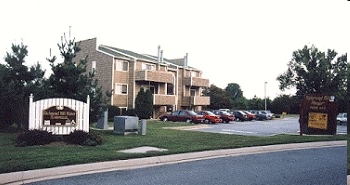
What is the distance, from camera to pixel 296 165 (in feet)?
19.4

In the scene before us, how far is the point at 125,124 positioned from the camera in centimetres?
1123

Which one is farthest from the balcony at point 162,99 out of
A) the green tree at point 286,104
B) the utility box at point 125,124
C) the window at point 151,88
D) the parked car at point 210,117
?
the parked car at point 210,117

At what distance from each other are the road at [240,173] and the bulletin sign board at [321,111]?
0.84m

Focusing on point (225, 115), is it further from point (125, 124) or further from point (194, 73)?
point (194, 73)

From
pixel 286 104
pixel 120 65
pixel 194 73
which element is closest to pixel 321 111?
pixel 286 104

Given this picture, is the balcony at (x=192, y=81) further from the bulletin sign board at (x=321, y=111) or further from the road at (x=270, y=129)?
→ the bulletin sign board at (x=321, y=111)

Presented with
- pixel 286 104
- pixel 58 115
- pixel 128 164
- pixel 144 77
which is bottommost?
pixel 128 164

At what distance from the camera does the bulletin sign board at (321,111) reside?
10.2 feet

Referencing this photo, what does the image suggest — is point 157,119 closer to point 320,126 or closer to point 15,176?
point 15,176

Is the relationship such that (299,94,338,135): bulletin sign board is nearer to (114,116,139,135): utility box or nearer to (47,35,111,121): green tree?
(47,35,111,121): green tree

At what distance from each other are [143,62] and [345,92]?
765cm

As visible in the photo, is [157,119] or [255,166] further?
[157,119]

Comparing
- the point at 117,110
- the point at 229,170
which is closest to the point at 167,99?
the point at 229,170

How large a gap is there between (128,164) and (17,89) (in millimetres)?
5151
